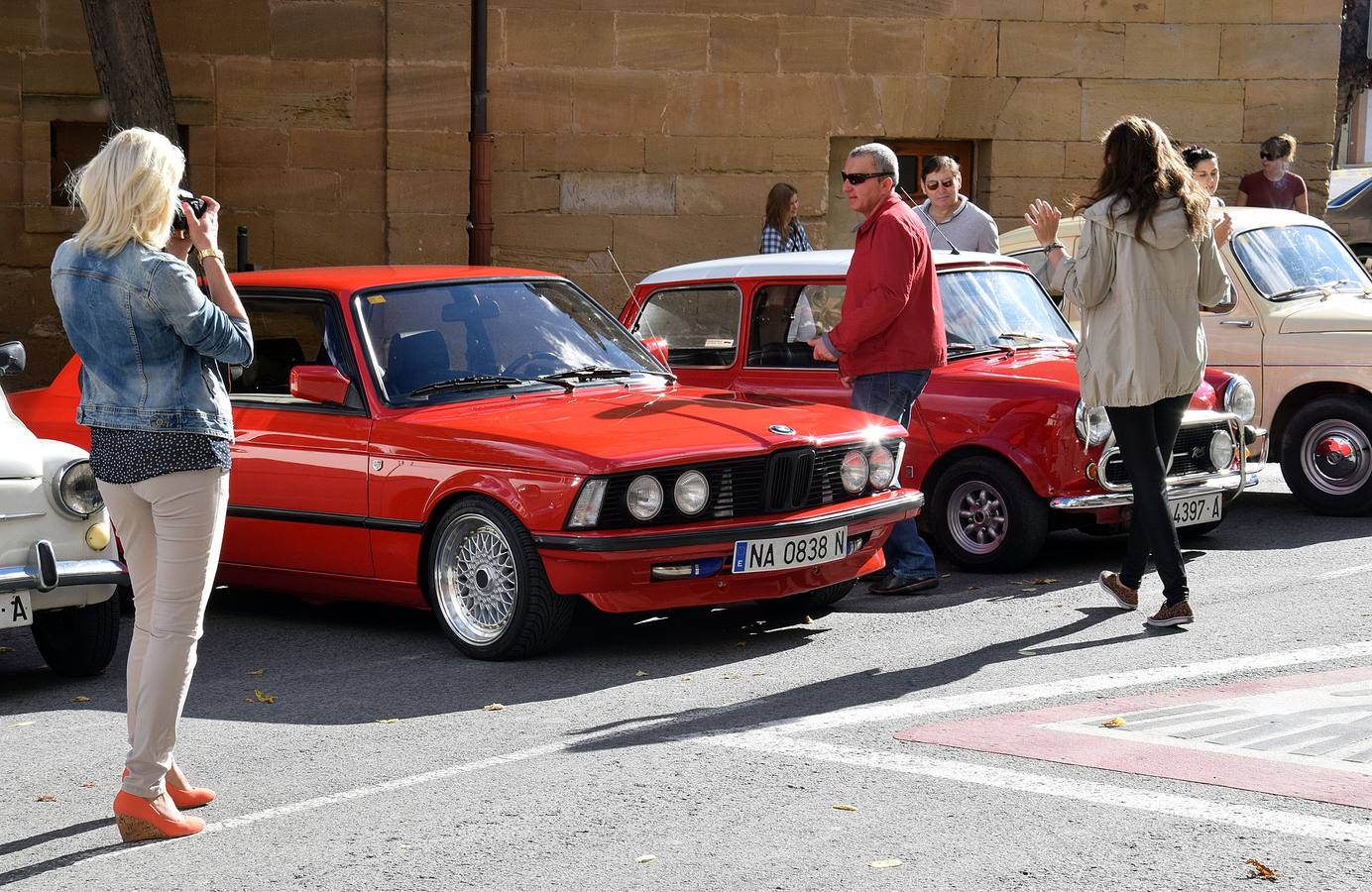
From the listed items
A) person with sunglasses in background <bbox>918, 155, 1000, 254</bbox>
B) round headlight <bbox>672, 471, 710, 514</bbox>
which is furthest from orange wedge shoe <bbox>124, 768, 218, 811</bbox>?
person with sunglasses in background <bbox>918, 155, 1000, 254</bbox>

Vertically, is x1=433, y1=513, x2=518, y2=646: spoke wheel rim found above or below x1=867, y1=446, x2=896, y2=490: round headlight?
below

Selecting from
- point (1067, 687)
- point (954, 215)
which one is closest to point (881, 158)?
point (1067, 687)

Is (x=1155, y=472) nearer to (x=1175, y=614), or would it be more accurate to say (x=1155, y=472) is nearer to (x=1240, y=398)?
(x=1175, y=614)

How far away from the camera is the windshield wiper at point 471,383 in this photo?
7.97m

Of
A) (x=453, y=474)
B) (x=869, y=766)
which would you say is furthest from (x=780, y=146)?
(x=869, y=766)

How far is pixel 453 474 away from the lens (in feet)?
24.4

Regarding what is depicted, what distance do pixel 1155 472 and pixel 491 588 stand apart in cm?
266

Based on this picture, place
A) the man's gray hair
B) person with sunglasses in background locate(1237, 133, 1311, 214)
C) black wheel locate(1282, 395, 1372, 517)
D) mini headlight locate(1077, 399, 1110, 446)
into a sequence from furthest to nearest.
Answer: person with sunglasses in background locate(1237, 133, 1311, 214) < black wheel locate(1282, 395, 1372, 517) < mini headlight locate(1077, 399, 1110, 446) < the man's gray hair

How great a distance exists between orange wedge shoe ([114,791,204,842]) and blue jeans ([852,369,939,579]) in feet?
14.0

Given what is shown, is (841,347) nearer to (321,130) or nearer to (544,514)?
(544,514)

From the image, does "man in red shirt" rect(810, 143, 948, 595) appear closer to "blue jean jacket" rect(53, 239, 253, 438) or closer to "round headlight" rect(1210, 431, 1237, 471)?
"round headlight" rect(1210, 431, 1237, 471)

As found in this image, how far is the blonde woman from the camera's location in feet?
16.5

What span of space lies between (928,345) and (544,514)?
2323 mm

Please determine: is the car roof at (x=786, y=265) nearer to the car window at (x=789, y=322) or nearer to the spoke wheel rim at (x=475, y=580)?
the car window at (x=789, y=322)
